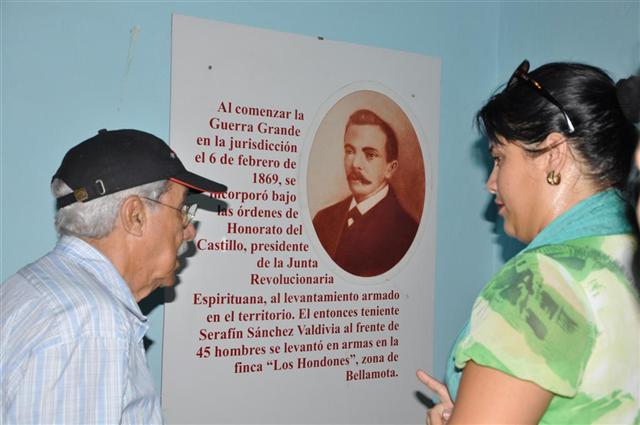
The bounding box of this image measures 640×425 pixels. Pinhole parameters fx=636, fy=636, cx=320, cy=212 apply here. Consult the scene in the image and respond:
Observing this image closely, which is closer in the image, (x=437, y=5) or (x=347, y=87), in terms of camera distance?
(x=347, y=87)

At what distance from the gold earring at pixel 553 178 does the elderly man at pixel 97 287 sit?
691 millimetres

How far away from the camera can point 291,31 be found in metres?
1.79

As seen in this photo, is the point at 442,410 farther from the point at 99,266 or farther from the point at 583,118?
the point at 99,266

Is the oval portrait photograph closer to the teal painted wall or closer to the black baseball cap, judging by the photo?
the teal painted wall

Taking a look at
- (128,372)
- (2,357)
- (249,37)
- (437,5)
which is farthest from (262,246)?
(437,5)

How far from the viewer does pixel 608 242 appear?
0.81m

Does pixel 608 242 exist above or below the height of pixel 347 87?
below

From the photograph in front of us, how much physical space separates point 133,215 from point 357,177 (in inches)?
31.1

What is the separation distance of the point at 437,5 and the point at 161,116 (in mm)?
981

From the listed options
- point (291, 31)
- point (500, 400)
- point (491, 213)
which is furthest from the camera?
point (491, 213)

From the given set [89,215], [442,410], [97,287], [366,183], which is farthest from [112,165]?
[366,183]

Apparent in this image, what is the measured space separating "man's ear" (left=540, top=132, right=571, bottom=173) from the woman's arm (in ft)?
1.10

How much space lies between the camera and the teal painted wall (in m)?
1.47

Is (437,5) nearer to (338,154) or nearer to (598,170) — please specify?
(338,154)
